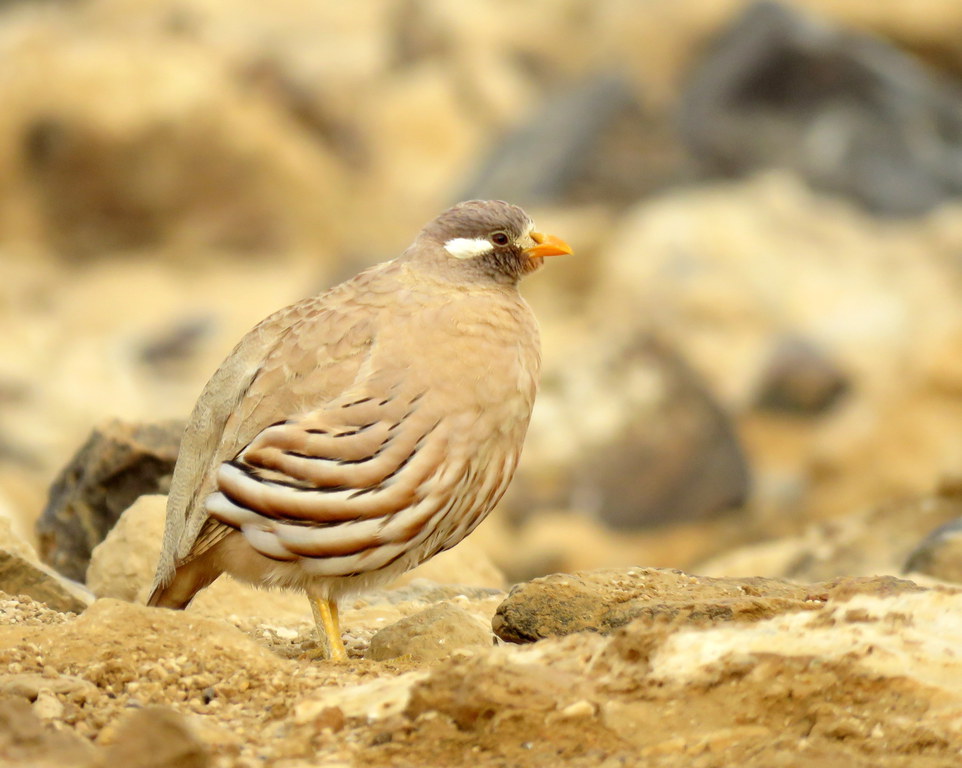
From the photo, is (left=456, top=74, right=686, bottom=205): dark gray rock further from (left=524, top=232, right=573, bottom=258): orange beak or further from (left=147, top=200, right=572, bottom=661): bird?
(left=147, top=200, right=572, bottom=661): bird

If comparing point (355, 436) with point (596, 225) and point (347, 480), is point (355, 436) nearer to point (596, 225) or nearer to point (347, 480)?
point (347, 480)

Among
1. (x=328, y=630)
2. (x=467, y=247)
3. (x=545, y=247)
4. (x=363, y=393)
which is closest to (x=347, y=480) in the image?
(x=363, y=393)

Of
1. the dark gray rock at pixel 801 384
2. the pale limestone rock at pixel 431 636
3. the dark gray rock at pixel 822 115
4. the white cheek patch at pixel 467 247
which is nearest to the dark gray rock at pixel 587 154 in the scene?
the dark gray rock at pixel 822 115

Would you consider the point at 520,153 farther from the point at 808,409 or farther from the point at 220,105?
the point at 808,409

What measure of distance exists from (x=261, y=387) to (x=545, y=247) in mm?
1776

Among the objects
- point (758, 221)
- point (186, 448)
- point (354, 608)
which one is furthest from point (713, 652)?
point (758, 221)

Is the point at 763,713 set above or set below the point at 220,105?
below

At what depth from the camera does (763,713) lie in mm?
5395

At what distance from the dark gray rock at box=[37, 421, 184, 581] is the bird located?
6.77 ft

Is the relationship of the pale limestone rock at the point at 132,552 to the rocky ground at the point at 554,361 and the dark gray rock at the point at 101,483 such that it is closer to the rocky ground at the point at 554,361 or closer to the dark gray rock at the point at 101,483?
the rocky ground at the point at 554,361

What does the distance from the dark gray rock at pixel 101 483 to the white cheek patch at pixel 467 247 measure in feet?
9.49

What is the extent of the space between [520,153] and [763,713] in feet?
112

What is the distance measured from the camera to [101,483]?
9953 millimetres

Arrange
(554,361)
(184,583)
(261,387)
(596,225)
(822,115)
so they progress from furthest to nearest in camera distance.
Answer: (822,115) < (596,225) < (554,361) < (184,583) < (261,387)
